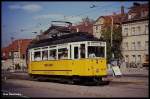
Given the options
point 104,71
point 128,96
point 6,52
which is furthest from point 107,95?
point 6,52

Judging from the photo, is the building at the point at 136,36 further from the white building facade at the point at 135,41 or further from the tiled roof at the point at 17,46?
the tiled roof at the point at 17,46

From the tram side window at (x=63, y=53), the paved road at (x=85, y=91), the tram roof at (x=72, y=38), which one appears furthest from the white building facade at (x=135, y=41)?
the paved road at (x=85, y=91)

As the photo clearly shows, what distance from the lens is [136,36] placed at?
199ft

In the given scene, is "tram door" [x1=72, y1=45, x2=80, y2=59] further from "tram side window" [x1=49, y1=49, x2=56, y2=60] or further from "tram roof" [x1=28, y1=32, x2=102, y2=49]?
"tram side window" [x1=49, y1=49, x2=56, y2=60]

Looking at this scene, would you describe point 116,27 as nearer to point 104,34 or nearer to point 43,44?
point 104,34

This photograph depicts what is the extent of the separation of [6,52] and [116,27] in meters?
45.7

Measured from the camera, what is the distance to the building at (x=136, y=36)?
58.0 metres

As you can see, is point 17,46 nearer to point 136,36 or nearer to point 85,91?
point 136,36

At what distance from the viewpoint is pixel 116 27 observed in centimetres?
6450

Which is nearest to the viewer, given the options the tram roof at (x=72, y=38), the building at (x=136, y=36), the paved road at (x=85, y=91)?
the paved road at (x=85, y=91)

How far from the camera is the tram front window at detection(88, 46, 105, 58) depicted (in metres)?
21.8

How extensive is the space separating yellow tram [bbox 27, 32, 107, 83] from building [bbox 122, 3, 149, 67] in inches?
1306

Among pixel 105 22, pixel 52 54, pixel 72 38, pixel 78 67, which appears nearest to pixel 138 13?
pixel 105 22

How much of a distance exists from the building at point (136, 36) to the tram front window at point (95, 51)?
34.7 metres
